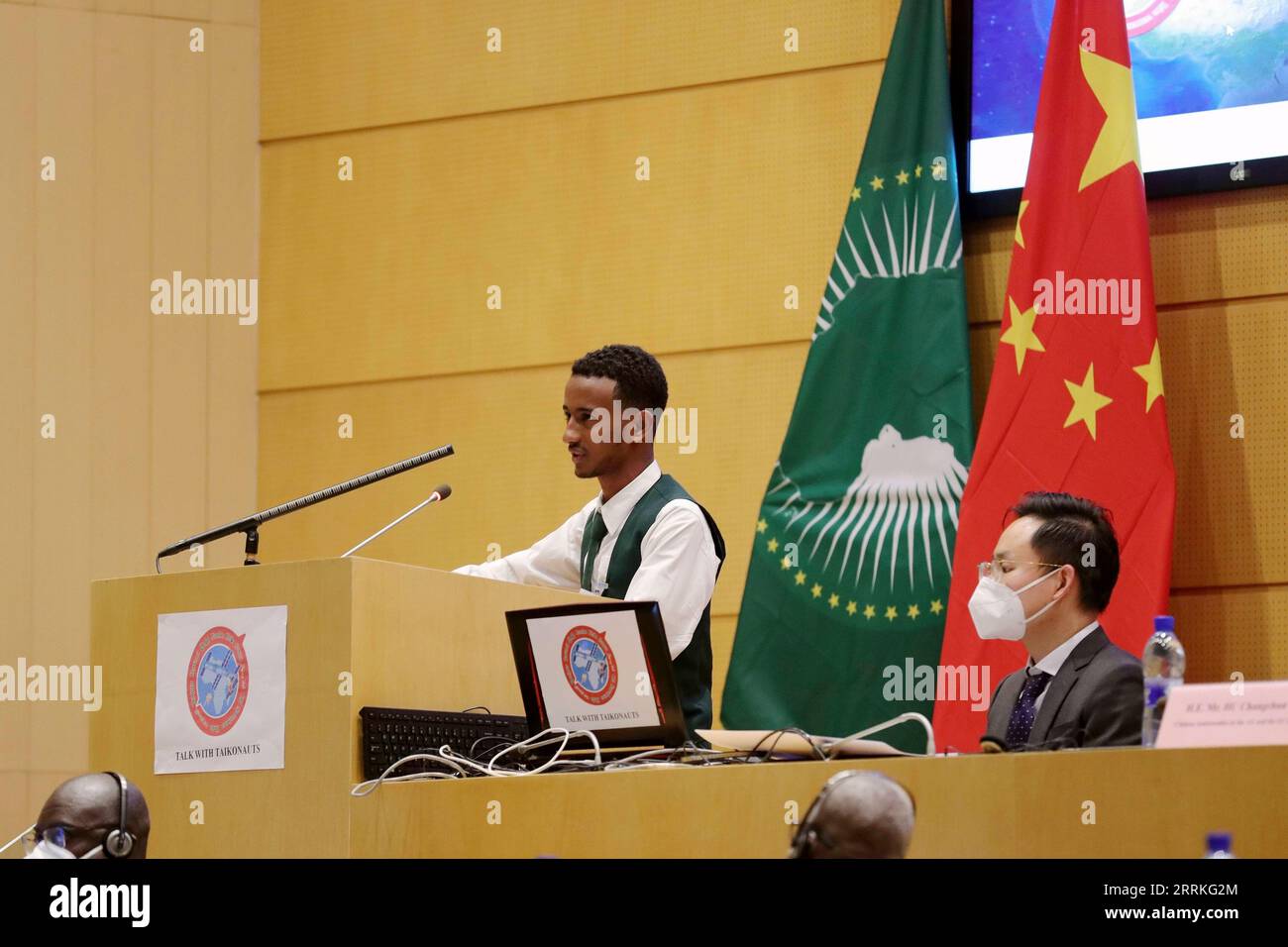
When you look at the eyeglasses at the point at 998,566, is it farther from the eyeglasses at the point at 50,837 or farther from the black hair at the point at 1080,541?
the eyeglasses at the point at 50,837

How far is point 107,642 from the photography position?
10.7 feet

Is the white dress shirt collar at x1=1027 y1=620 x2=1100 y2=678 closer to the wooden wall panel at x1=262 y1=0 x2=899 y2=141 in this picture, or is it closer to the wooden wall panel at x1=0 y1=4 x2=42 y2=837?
the wooden wall panel at x1=262 y1=0 x2=899 y2=141

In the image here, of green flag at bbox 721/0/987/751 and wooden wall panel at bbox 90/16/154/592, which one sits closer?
green flag at bbox 721/0/987/751

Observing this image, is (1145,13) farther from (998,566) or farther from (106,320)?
(106,320)

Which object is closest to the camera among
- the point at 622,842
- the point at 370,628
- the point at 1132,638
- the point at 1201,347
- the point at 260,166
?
the point at 622,842

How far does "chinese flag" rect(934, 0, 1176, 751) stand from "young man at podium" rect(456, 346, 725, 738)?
3.38ft

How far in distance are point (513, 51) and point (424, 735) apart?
320 cm

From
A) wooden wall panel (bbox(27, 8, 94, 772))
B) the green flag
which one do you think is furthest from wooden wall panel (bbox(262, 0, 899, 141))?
wooden wall panel (bbox(27, 8, 94, 772))

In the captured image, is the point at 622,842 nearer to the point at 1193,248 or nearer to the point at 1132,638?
the point at 1132,638

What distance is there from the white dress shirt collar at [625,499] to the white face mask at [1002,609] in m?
0.79

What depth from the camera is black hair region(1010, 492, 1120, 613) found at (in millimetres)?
3418

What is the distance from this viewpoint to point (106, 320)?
5.68m
